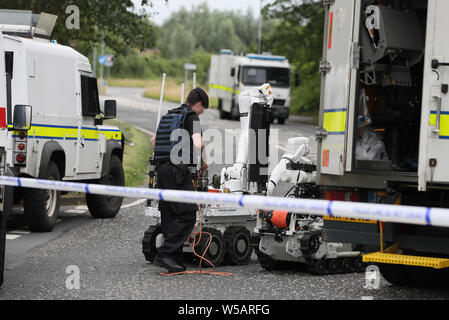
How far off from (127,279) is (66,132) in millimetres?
4942

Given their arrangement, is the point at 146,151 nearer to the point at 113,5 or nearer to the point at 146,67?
the point at 113,5

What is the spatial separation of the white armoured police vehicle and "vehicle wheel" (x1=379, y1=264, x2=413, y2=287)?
473cm

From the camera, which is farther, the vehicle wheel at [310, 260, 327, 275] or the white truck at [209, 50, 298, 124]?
the white truck at [209, 50, 298, 124]

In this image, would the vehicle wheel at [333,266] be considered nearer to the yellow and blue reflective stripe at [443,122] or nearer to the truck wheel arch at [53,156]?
the yellow and blue reflective stripe at [443,122]

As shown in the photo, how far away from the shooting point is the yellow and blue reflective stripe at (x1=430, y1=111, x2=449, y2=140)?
25.2 feet

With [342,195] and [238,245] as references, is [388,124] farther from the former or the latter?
[238,245]

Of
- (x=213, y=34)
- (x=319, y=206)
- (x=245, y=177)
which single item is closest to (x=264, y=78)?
(x=245, y=177)

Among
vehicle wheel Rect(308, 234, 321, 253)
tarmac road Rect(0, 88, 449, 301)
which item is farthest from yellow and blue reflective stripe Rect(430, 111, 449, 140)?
vehicle wheel Rect(308, 234, 321, 253)

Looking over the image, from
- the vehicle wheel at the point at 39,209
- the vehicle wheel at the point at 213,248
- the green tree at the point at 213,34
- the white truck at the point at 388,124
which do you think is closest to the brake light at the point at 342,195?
the white truck at the point at 388,124

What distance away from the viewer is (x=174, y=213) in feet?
31.9

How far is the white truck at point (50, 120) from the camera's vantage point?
12.5 m

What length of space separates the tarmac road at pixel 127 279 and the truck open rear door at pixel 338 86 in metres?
1.24

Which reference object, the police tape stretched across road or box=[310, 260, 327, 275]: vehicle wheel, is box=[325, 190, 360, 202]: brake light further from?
the police tape stretched across road
